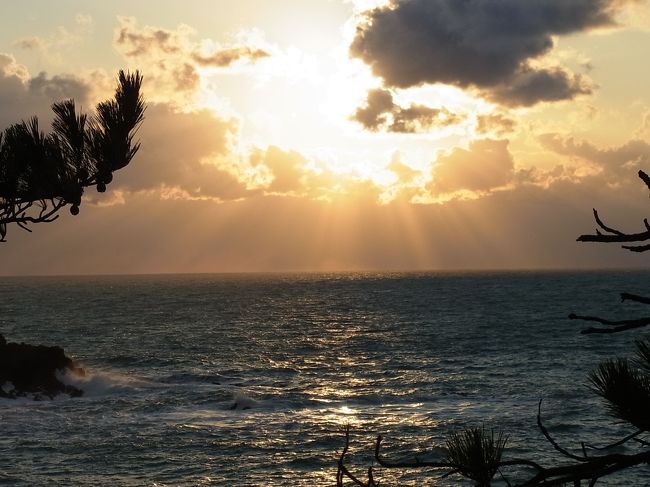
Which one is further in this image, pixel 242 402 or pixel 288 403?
pixel 288 403

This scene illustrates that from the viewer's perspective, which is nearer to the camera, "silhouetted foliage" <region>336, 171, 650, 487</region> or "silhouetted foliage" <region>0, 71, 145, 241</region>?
"silhouetted foliage" <region>336, 171, 650, 487</region>

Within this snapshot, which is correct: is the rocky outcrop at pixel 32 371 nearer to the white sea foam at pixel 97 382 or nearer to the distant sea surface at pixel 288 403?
the white sea foam at pixel 97 382

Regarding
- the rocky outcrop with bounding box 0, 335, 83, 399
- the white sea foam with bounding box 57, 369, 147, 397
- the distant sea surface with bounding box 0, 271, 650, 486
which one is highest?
the rocky outcrop with bounding box 0, 335, 83, 399

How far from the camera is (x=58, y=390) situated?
3884 cm

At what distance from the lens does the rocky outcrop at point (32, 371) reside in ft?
125

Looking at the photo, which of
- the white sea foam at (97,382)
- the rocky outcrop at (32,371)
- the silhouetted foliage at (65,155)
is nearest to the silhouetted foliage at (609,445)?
the silhouetted foliage at (65,155)

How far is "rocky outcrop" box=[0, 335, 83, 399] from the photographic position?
3812cm

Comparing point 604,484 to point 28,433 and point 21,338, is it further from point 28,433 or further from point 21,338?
point 21,338

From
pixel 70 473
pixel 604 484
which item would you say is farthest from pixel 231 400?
pixel 604 484

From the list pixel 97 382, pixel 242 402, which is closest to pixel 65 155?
pixel 242 402

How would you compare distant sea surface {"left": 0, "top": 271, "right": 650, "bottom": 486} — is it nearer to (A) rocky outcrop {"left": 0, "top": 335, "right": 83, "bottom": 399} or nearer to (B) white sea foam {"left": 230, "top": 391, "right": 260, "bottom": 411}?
(B) white sea foam {"left": 230, "top": 391, "right": 260, "bottom": 411}

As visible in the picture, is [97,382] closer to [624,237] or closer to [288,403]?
[288,403]

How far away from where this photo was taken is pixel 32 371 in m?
39.5

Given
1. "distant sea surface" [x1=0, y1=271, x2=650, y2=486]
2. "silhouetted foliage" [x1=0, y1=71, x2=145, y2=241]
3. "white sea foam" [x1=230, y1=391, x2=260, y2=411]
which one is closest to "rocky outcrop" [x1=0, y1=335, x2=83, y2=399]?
"distant sea surface" [x1=0, y1=271, x2=650, y2=486]
